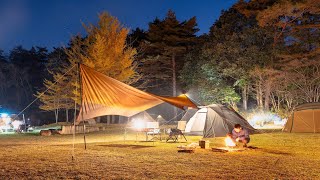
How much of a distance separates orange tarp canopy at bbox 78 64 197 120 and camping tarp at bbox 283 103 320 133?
701 cm

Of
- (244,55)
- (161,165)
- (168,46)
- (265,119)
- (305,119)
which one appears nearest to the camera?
(161,165)

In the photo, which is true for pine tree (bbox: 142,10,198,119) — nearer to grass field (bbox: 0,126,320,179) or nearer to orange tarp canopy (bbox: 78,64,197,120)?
orange tarp canopy (bbox: 78,64,197,120)

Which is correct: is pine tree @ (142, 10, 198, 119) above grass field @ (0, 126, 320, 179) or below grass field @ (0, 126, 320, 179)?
above

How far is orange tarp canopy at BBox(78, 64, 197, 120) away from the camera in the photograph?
8.95m

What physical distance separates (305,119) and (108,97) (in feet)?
32.5

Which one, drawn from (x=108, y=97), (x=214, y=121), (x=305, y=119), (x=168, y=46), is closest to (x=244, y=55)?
(x=168, y=46)

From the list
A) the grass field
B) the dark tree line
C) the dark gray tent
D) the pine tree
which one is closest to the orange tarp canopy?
the grass field

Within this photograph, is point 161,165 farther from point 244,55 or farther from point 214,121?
point 244,55

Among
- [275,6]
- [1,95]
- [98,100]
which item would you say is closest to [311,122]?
[275,6]

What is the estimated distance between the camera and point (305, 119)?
51.0ft

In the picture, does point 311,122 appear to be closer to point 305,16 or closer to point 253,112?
point 253,112

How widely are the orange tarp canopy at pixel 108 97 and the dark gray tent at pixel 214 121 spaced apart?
2855mm

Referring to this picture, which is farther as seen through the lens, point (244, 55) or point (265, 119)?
point (244, 55)

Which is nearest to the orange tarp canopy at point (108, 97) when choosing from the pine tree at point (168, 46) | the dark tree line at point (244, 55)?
the dark tree line at point (244, 55)
